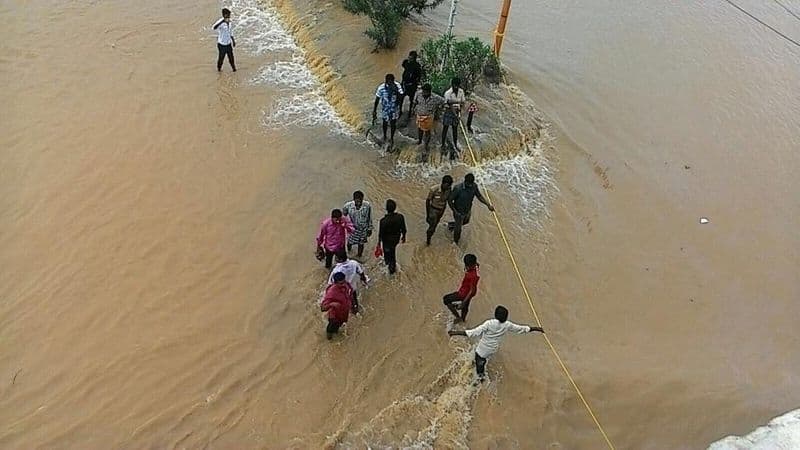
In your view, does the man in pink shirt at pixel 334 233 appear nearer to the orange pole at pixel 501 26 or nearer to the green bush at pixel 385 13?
the orange pole at pixel 501 26

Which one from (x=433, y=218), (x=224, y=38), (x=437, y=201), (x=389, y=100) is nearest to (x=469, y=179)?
(x=437, y=201)

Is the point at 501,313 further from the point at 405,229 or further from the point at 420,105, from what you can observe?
the point at 420,105

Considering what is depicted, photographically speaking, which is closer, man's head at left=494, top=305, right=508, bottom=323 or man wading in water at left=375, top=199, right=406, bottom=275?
man's head at left=494, top=305, right=508, bottom=323

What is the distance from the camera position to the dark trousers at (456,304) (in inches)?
286

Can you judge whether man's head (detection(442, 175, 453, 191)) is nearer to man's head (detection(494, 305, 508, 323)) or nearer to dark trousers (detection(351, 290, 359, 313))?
dark trousers (detection(351, 290, 359, 313))

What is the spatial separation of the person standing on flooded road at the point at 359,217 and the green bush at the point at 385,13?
4.91 m

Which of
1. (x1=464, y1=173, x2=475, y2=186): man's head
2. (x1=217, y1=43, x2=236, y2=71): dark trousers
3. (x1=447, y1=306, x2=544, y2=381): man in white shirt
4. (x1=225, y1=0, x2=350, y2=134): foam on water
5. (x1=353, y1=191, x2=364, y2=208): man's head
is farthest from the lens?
(x1=217, y1=43, x2=236, y2=71): dark trousers

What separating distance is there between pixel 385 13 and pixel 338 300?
6175mm

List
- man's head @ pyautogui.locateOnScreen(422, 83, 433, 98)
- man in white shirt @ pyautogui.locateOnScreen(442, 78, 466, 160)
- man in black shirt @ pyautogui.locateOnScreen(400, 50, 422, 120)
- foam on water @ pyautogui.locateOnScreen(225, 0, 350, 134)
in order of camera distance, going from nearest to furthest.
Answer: man's head @ pyautogui.locateOnScreen(422, 83, 433, 98) → man in white shirt @ pyautogui.locateOnScreen(442, 78, 466, 160) → man in black shirt @ pyautogui.locateOnScreen(400, 50, 422, 120) → foam on water @ pyautogui.locateOnScreen(225, 0, 350, 134)

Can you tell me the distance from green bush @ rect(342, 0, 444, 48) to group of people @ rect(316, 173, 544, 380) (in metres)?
4.44

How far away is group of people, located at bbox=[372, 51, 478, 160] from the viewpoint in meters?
9.22

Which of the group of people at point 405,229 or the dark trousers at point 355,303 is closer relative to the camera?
the group of people at point 405,229

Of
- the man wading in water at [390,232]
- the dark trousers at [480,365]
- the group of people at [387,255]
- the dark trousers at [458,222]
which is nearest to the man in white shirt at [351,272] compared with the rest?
the group of people at [387,255]

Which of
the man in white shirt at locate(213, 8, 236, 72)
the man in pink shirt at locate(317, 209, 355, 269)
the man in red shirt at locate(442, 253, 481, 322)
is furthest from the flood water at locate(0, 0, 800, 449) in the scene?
the man in pink shirt at locate(317, 209, 355, 269)
